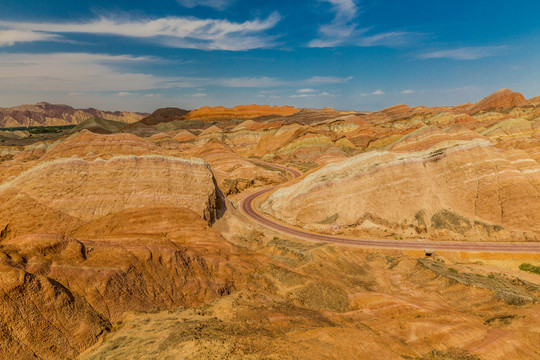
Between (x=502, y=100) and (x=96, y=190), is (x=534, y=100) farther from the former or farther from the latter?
(x=96, y=190)

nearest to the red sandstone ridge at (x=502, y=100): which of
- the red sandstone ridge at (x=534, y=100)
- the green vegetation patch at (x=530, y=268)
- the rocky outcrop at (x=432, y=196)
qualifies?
the red sandstone ridge at (x=534, y=100)

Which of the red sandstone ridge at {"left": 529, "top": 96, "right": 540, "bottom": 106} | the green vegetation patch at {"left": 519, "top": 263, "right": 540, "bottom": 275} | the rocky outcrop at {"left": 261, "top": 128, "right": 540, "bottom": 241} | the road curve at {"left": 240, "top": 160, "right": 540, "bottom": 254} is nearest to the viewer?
the green vegetation patch at {"left": 519, "top": 263, "right": 540, "bottom": 275}

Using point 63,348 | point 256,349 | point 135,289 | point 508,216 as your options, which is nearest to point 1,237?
point 135,289

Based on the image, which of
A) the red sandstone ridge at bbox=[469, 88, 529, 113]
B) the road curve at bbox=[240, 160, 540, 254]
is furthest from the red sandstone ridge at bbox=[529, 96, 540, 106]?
the road curve at bbox=[240, 160, 540, 254]

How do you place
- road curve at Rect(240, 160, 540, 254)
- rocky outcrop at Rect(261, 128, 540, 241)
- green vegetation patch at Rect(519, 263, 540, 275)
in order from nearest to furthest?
green vegetation patch at Rect(519, 263, 540, 275)
road curve at Rect(240, 160, 540, 254)
rocky outcrop at Rect(261, 128, 540, 241)

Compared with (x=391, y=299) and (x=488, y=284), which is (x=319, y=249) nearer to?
(x=391, y=299)

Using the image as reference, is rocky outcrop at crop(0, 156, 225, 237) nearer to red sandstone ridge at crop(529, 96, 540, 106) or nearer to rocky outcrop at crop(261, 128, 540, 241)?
rocky outcrop at crop(261, 128, 540, 241)

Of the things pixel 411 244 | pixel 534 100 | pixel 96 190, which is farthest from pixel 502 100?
pixel 96 190

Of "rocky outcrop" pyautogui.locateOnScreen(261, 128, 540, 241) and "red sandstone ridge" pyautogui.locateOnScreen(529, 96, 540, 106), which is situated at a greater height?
"red sandstone ridge" pyautogui.locateOnScreen(529, 96, 540, 106)

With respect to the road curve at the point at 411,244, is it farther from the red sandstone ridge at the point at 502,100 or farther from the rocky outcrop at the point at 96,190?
the red sandstone ridge at the point at 502,100
